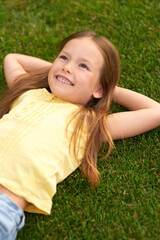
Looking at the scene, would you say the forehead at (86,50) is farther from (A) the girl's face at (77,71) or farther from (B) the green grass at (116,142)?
(B) the green grass at (116,142)

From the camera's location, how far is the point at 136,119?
110 inches

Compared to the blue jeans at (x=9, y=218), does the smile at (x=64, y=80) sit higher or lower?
higher

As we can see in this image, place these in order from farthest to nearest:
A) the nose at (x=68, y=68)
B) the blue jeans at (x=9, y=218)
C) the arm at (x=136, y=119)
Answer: the arm at (x=136, y=119) → the nose at (x=68, y=68) → the blue jeans at (x=9, y=218)

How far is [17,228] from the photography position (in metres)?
2.26

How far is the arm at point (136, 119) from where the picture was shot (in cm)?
277

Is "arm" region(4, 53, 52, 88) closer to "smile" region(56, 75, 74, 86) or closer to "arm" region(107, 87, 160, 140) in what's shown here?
"smile" region(56, 75, 74, 86)

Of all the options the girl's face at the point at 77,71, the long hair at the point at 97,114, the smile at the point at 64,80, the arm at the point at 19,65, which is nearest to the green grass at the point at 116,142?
the long hair at the point at 97,114

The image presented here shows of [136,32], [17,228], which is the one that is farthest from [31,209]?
[136,32]

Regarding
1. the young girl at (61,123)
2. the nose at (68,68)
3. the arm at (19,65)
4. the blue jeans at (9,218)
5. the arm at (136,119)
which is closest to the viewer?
the blue jeans at (9,218)

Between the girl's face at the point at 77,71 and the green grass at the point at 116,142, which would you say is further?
the girl's face at the point at 77,71

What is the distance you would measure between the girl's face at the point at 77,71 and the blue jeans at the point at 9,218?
3.09 feet

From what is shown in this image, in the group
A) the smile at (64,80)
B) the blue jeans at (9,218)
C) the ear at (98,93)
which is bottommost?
the blue jeans at (9,218)

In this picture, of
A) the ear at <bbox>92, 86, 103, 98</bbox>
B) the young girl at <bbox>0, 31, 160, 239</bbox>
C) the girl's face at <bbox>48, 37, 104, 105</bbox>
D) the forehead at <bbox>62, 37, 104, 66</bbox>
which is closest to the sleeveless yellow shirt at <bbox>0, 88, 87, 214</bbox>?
the young girl at <bbox>0, 31, 160, 239</bbox>

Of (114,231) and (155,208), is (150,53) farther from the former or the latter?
(114,231)
